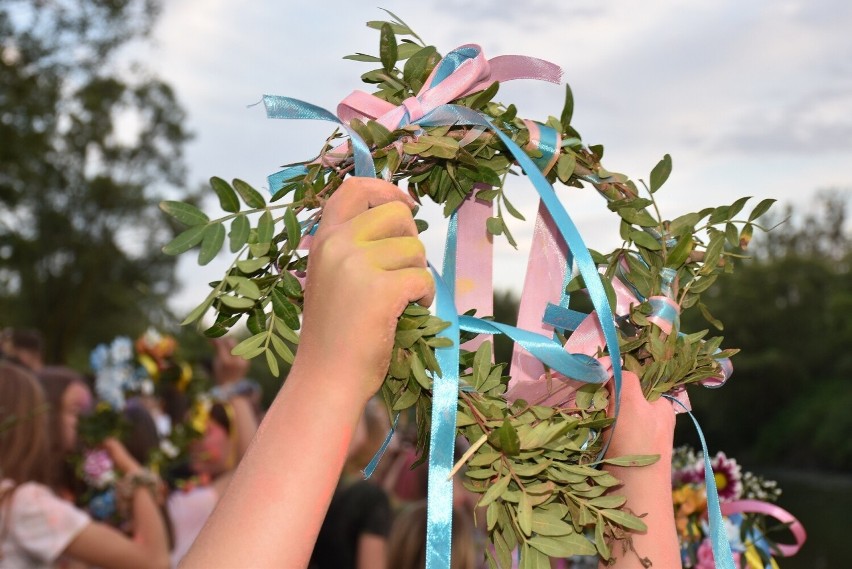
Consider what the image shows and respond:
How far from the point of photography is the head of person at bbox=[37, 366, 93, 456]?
14.8 ft

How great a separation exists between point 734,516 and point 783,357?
46754 millimetres

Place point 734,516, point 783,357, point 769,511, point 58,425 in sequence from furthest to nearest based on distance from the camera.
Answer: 1. point 783,357
2. point 58,425
3. point 734,516
4. point 769,511

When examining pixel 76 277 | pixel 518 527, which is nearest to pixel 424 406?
pixel 518 527

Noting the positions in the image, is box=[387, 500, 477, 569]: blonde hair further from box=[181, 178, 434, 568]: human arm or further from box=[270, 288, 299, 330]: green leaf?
box=[181, 178, 434, 568]: human arm

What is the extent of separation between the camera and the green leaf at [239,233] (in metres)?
1.28

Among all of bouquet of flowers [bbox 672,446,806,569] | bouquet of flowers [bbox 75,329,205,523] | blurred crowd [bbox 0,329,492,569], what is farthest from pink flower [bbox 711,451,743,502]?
bouquet of flowers [bbox 75,329,205,523]

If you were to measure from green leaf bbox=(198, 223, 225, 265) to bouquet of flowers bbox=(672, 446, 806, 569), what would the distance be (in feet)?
5.50

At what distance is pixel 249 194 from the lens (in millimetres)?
1302

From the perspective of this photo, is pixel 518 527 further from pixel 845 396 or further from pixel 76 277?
pixel 845 396

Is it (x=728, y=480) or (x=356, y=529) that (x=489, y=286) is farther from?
(x=356, y=529)

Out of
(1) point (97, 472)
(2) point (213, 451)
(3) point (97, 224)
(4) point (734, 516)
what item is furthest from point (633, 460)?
(3) point (97, 224)

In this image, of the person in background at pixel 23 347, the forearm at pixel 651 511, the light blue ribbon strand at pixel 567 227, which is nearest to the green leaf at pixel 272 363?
the light blue ribbon strand at pixel 567 227

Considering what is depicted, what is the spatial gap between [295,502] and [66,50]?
71.9 ft

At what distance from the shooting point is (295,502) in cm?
105
